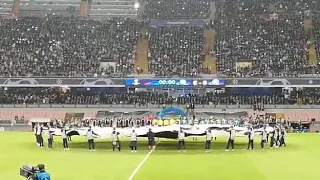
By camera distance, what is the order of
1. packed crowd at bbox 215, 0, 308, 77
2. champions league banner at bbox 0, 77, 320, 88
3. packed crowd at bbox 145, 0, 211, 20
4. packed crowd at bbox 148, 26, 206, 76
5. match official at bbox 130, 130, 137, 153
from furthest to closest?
packed crowd at bbox 145, 0, 211, 20
packed crowd at bbox 148, 26, 206, 76
packed crowd at bbox 215, 0, 308, 77
champions league banner at bbox 0, 77, 320, 88
match official at bbox 130, 130, 137, 153

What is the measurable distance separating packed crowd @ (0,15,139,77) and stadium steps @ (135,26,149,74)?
83 cm

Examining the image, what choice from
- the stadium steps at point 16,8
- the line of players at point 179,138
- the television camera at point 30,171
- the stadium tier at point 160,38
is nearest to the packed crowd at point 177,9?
the stadium tier at point 160,38

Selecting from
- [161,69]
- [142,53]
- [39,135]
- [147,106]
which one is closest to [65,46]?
[142,53]

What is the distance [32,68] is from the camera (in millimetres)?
64250

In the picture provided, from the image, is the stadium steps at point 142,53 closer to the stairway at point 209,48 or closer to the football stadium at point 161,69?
the football stadium at point 161,69

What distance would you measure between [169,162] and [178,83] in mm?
32850

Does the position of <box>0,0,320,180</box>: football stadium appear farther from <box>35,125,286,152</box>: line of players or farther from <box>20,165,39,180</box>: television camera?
<box>20,165,39,180</box>: television camera

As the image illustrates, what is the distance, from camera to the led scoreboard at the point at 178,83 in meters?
60.3

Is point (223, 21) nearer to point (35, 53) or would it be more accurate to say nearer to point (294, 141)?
point (35, 53)

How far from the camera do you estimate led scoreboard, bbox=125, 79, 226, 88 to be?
60281 millimetres

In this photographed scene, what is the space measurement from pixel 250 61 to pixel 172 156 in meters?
35.4

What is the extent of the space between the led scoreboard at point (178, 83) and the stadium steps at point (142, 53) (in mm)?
3638

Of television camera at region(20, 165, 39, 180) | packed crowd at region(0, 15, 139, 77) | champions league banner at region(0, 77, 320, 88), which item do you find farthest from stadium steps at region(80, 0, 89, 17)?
television camera at region(20, 165, 39, 180)

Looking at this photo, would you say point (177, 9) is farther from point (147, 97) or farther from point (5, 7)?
point (5, 7)
